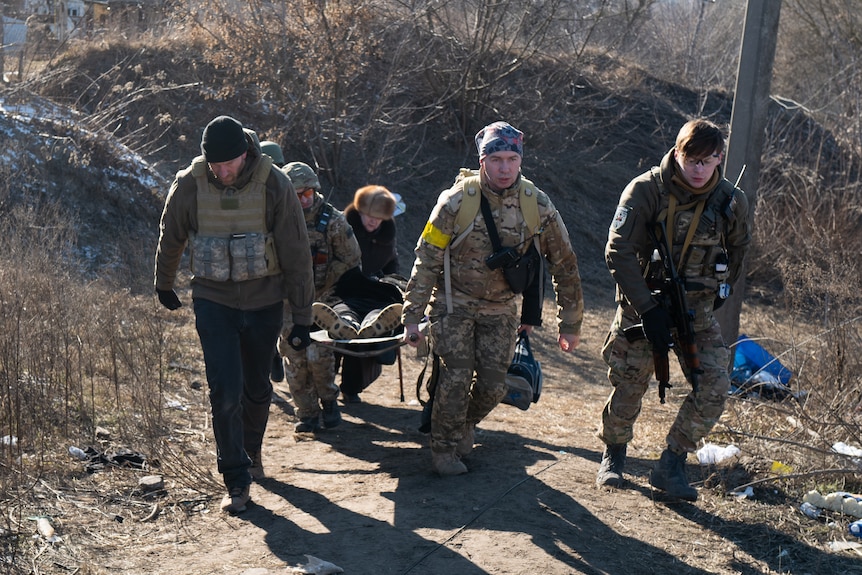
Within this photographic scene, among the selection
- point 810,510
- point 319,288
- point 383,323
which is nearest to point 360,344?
point 383,323

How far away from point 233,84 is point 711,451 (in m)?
10.8

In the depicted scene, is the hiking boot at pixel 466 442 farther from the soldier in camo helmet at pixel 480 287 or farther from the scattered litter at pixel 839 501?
the scattered litter at pixel 839 501

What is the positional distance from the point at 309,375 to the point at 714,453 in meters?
2.56

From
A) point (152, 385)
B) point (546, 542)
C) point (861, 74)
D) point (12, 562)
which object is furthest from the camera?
point (861, 74)

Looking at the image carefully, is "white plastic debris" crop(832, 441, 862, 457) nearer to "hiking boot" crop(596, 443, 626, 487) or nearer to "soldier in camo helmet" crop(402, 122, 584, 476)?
"hiking boot" crop(596, 443, 626, 487)

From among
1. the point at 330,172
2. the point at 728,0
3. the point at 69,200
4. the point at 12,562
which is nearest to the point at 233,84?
the point at 330,172

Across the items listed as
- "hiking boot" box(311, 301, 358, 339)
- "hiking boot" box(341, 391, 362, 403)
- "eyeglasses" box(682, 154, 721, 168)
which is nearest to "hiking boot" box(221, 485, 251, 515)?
"hiking boot" box(311, 301, 358, 339)

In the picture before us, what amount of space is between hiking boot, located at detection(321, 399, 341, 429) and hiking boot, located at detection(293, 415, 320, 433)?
7 centimetres

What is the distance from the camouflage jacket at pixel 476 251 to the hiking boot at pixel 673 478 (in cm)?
80

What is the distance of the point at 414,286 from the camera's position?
4949mm

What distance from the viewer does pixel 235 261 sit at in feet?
15.1

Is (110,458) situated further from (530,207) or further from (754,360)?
(754,360)

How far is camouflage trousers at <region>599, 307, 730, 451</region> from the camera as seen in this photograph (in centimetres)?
473

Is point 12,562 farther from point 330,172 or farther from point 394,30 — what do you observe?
point 394,30
